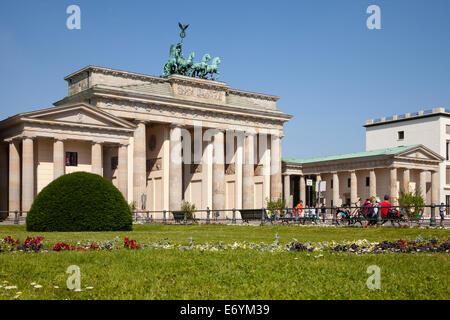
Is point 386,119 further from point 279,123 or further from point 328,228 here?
point 328,228

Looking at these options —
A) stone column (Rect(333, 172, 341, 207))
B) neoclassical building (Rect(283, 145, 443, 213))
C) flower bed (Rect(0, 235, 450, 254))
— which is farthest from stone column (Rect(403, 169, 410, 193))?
flower bed (Rect(0, 235, 450, 254))

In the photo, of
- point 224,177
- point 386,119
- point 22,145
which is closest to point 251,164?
point 224,177

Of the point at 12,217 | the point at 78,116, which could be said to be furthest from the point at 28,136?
the point at 12,217

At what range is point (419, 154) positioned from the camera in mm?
76375

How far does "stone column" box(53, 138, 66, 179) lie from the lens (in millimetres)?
48500

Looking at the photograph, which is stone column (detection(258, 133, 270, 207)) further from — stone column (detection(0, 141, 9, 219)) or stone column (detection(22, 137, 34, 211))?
stone column (detection(22, 137, 34, 211))

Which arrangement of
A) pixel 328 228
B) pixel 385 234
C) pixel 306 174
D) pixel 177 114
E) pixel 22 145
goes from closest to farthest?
pixel 385 234
pixel 328 228
pixel 22 145
pixel 177 114
pixel 306 174

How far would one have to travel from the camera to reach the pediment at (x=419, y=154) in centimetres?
7436

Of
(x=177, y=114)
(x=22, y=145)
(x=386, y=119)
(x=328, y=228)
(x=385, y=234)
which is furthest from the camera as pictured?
(x=386, y=119)

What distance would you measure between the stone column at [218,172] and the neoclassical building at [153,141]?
12 cm

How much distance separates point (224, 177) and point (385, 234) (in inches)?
1784

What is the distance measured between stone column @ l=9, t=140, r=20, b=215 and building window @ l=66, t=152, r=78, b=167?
4350 millimetres
